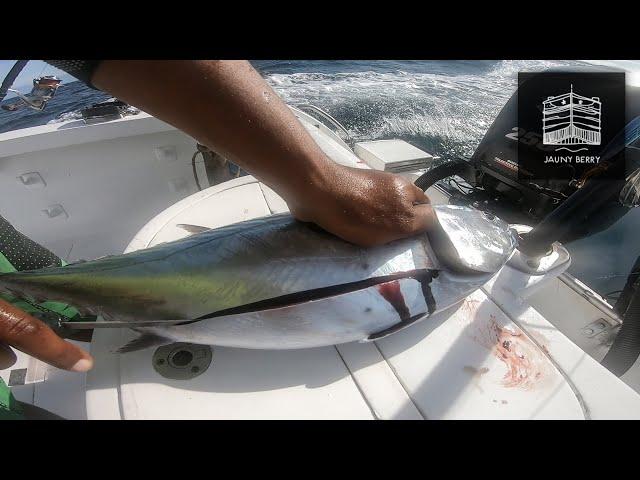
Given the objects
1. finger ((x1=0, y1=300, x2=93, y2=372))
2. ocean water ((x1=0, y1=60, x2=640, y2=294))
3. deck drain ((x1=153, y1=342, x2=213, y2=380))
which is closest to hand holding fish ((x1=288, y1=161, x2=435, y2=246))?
deck drain ((x1=153, y1=342, x2=213, y2=380))

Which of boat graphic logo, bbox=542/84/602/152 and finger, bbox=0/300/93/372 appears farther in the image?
boat graphic logo, bbox=542/84/602/152

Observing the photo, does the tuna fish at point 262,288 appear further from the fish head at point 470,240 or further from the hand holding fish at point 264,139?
the hand holding fish at point 264,139

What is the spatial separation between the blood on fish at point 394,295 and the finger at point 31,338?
3.30 ft

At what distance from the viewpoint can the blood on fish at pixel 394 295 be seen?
1.11 meters

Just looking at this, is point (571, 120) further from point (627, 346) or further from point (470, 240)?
point (470, 240)

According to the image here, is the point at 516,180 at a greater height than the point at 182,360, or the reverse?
the point at 182,360

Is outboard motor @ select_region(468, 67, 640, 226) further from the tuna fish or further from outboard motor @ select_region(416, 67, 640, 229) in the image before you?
the tuna fish

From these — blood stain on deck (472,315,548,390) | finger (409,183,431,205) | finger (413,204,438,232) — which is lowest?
blood stain on deck (472,315,548,390)

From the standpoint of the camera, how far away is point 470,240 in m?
1.28

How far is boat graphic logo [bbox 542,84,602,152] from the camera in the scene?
295 centimetres

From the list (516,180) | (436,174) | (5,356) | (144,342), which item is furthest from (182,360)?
(516,180)

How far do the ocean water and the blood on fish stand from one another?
2.49 m

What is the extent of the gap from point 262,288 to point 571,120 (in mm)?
3430
